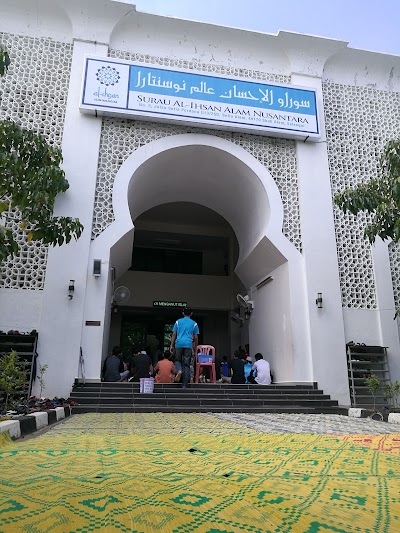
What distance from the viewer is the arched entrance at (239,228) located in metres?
7.46

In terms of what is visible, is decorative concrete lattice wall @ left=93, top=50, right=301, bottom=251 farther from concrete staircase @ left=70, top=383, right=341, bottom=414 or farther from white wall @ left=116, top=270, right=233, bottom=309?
white wall @ left=116, top=270, right=233, bottom=309

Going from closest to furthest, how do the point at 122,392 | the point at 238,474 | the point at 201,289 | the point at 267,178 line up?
1. the point at 238,474
2. the point at 122,392
3. the point at 267,178
4. the point at 201,289

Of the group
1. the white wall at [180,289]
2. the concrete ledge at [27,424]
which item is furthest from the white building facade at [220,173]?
the white wall at [180,289]

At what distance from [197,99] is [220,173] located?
5.02 ft

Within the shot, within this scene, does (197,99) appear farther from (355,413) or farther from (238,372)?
(355,413)

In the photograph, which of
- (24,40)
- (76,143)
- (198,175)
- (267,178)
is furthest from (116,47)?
(267,178)

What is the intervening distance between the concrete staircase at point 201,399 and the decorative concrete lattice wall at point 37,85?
4.41m

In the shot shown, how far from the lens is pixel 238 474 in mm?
1524

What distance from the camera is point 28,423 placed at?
11.6ft

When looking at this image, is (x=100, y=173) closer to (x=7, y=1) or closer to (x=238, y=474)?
(x=7, y=1)

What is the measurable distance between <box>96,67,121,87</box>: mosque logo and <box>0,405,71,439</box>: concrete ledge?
19.1 ft

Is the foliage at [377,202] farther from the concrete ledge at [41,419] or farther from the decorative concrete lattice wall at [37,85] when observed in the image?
the decorative concrete lattice wall at [37,85]

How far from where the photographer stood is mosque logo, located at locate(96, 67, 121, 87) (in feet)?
26.0

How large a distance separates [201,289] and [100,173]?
5.91m
